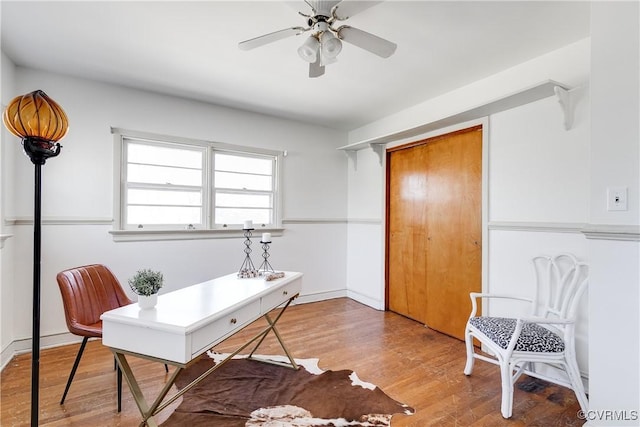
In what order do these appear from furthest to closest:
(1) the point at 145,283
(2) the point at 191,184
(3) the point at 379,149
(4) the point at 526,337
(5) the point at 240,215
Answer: (3) the point at 379,149, (5) the point at 240,215, (2) the point at 191,184, (4) the point at 526,337, (1) the point at 145,283

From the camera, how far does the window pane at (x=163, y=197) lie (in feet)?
10.5

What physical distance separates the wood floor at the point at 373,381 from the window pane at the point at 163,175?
1.69m

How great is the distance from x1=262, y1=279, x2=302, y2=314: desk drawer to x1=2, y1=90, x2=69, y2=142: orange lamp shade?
4.65 feet

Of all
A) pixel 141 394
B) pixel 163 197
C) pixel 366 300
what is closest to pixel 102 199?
pixel 163 197

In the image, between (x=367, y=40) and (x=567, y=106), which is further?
(x=567, y=106)

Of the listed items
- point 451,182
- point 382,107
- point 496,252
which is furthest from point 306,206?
point 496,252

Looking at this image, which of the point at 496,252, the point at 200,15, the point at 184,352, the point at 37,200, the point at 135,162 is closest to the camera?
the point at 184,352

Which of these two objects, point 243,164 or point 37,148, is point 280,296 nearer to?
point 37,148

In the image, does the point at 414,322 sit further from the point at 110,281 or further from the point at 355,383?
the point at 110,281

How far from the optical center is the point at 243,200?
3902 mm

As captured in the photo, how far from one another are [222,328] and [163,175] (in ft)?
7.92

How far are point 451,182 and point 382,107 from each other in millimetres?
1236

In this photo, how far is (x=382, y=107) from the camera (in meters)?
3.67

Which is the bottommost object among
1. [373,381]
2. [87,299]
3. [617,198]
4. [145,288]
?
[373,381]
